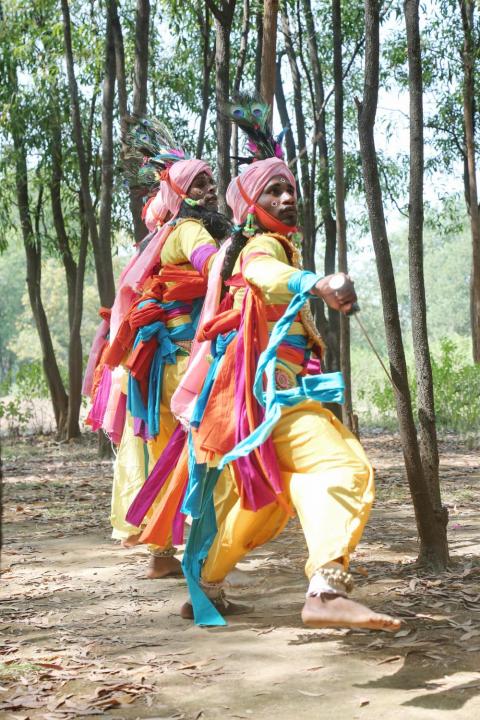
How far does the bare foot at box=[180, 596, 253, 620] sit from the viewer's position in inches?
178

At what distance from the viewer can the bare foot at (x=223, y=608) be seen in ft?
14.8

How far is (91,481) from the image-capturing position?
10258 millimetres

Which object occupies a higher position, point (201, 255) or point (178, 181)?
point (178, 181)


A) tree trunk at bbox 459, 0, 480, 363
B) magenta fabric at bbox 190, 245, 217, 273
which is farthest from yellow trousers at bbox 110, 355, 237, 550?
tree trunk at bbox 459, 0, 480, 363

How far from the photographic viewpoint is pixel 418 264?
509 centimetres

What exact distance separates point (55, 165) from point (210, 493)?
1215cm

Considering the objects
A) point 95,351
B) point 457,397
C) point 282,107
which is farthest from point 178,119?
point 95,351

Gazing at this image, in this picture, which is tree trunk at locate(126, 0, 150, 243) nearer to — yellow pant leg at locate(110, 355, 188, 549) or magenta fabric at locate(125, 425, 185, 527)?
yellow pant leg at locate(110, 355, 188, 549)

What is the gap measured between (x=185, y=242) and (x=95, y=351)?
1.60 metres

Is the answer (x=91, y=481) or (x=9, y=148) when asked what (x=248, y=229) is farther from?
(x=9, y=148)

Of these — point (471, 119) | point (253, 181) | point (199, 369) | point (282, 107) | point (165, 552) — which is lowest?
point (165, 552)

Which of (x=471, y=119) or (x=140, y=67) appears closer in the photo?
(x=140, y=67)

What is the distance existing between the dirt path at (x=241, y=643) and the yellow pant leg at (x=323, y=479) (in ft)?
1.51

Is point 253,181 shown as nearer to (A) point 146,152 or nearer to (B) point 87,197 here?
(A) point 146,152
